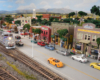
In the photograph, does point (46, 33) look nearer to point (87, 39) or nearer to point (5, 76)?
point (87, 39)

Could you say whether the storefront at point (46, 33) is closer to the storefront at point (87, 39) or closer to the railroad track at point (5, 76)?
the storefront at point (87, 39)

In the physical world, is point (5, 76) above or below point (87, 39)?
below

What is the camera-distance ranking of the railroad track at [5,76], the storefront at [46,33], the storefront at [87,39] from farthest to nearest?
the storefront at [46,33] < the storefront at [87,39] < the railroad track at [5,76]

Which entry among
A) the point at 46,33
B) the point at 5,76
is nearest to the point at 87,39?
the point at 46,33

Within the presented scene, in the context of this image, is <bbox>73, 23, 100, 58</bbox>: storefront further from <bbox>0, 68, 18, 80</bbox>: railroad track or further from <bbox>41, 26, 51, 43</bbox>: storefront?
<bbox>0, 68, 18, 80</bbox>: railroad track

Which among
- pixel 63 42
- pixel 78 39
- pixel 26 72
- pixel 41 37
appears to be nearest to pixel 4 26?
pixel 41 37

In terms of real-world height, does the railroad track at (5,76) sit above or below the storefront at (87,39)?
below

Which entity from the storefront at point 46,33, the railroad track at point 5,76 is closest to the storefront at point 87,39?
the storefront at point 46,33

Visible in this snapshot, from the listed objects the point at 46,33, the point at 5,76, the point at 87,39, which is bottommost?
the point at 5,76

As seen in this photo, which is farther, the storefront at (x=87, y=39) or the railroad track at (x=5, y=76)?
the storefront at (x=87, y=39)

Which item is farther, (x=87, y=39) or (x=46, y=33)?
(x=46, y=33)
